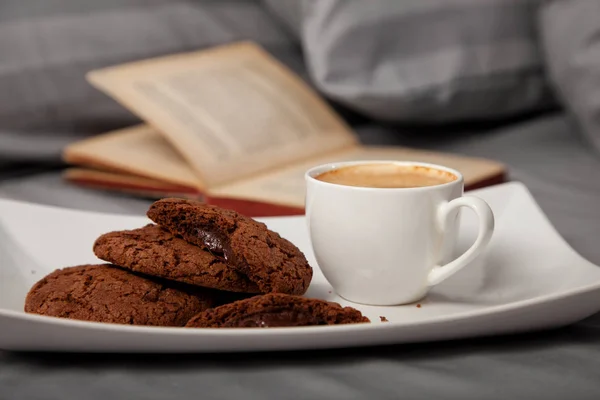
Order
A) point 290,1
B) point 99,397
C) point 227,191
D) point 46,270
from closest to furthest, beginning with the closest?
point 99,397 → point 46,270 → point 227,191 → point 290,1

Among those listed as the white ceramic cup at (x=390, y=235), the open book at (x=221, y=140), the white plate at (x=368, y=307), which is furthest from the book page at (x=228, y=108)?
the white ceramic cup at (x=390, y=235)

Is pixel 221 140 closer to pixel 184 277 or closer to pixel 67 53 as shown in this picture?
pixel 67 53

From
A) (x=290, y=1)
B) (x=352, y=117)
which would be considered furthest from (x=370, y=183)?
(x=352, y=117)

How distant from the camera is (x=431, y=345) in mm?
652

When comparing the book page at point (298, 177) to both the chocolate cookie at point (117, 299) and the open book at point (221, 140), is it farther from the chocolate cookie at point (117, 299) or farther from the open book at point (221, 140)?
the chocolate cookie at point (117, 299)

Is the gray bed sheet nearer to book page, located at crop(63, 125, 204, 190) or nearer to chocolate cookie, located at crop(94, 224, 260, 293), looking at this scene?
chocolate cookie, located at crop(94, 224, 260, 293)

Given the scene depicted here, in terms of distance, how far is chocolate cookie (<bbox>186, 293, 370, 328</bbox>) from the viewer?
61cm

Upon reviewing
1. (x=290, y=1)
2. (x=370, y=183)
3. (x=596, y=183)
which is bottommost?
(x=596, y=183)

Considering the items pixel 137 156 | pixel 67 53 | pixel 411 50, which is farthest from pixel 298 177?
pixel 67 53

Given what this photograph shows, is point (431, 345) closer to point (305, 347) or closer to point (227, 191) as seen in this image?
point (305, 347)

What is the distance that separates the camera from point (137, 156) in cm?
132

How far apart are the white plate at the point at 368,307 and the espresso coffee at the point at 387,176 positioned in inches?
4.0

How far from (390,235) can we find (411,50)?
2.85 ft

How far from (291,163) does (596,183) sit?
Result: 50 centimetres
